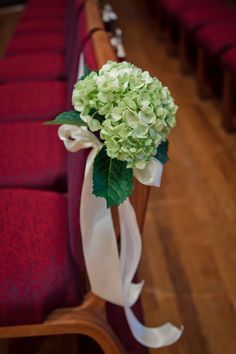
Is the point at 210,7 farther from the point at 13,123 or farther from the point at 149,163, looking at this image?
the point at 149,163

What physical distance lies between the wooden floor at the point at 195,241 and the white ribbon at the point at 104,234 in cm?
39

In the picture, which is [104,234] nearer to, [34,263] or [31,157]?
[34,263]

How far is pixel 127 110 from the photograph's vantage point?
2.61ft

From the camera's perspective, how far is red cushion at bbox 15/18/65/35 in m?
3.55

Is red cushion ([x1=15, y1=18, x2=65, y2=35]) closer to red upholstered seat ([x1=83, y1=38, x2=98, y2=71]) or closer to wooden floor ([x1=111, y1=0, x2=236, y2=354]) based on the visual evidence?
wooden floor ([x1=111, y1=0, x2=236, y2=354])

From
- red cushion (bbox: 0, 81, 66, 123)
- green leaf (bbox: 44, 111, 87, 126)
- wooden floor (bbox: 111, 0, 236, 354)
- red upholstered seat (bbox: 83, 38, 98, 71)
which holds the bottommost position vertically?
wooden floor (bbox: 111, 0, 236, 354)

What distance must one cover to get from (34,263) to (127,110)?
497mm

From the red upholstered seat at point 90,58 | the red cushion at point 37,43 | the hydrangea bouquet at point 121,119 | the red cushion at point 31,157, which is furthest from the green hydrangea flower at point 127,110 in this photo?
the red cushion at point 37,43

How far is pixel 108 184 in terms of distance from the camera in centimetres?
87

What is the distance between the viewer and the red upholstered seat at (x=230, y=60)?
2.41m

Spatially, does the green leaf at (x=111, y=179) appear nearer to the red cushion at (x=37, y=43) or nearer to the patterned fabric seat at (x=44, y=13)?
the red cushion at (x=37, y=43)

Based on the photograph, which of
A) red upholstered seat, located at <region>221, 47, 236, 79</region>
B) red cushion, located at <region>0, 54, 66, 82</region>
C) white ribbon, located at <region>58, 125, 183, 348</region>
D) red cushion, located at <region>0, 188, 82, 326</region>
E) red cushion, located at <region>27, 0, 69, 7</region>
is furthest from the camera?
red cushion, located at <region>27, 0, 69, 7</region>

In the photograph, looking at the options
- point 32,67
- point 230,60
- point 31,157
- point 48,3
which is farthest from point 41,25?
point 31,157

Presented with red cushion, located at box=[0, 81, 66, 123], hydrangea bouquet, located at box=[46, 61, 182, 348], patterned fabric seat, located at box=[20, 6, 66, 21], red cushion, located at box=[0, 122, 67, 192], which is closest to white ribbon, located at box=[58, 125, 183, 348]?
hydrangea bouquet, located at box=[46, 61, 182, 348]
